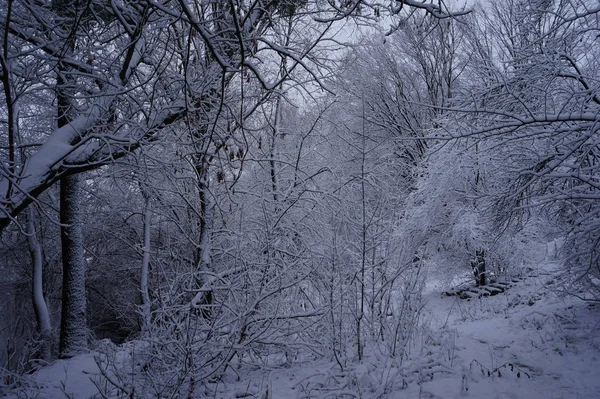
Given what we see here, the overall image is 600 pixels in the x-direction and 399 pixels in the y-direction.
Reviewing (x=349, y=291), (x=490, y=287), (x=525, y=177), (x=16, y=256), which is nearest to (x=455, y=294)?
(x=490, y=287)

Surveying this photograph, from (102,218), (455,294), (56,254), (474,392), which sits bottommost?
(455,294)

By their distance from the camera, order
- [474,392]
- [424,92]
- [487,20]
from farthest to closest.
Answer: [424,92], [487,20], [474,392]

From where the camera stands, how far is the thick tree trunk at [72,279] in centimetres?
721

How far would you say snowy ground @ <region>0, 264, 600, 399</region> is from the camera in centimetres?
378

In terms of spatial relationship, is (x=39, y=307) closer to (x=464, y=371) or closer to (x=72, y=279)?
(x=72, y=279)

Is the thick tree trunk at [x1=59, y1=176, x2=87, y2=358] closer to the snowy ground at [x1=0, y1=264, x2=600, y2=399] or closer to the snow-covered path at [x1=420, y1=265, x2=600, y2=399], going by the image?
the snowy ground at [x1=0, y1=264, x2=600, y2=399]

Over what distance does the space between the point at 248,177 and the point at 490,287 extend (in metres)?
7.85

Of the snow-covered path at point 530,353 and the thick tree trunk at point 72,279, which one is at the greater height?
the thick tree trunk at point 72,279

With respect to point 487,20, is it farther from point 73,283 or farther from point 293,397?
point 73,283

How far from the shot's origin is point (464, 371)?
402 centimetres

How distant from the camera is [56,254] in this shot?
12633 millimetres

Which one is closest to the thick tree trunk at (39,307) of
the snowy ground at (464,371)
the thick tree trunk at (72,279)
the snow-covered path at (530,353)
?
the thick tree trunk at (72,279)

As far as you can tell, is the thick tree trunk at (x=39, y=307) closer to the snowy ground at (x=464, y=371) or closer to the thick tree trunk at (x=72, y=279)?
the thick tree trunk at (x=72, y=279)

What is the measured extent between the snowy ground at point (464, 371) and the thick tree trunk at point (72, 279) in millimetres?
884
